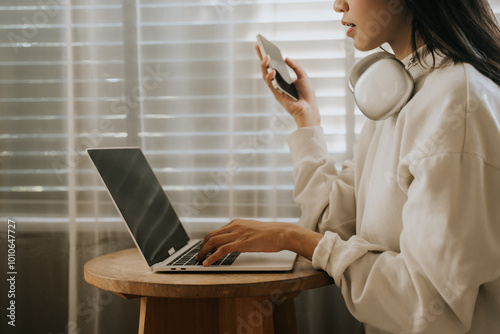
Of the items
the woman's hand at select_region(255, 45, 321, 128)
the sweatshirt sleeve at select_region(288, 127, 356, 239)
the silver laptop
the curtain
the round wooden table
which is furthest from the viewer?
the curtain

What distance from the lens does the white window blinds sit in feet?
4.62

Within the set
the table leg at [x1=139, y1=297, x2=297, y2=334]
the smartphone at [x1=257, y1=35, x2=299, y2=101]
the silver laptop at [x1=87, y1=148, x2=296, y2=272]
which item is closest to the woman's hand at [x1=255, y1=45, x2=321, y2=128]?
the smartphone at [x1=257, y1=35, x2=299, y2=101]

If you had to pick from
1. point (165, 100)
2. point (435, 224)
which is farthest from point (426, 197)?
point (165, 100)

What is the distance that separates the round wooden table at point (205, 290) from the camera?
0.80 metres

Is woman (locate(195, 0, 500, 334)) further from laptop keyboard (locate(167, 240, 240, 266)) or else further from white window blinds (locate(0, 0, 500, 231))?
white window blinds (locate(0, 0, 500, 231))

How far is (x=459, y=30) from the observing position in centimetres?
82

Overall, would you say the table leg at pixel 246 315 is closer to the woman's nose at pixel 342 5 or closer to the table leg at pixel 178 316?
the table leg at pixel 178 316

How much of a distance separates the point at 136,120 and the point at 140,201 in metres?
0.50

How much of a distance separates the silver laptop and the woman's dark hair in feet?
1.52

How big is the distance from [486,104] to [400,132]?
0.48 feet

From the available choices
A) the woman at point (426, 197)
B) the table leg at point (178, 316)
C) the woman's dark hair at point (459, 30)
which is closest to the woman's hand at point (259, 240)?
the woman at point (426, 197)

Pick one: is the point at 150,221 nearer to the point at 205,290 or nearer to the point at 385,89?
the point at 205,290

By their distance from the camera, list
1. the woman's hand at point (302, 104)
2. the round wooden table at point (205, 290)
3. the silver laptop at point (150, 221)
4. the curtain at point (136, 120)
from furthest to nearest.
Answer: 1. the curtain at point (136, 120)
2. the woman's hand at point (302, 104)
3. the silver laptop at point (150, 221)
4. the round wooden table at point (205, 290)

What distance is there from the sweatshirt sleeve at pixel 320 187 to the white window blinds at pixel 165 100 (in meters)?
0.18
